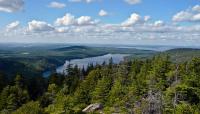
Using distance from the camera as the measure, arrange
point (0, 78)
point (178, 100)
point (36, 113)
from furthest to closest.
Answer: point (0, 78)
point (36, 113)
point (178, 100)

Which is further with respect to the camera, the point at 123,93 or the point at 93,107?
the point at 123,93

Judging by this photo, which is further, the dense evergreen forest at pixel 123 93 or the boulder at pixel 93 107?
the boulder at pixel 93 107

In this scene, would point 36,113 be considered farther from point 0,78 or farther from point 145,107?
point 0,78

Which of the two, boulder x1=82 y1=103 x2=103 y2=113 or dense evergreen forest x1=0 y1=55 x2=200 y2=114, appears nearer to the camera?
dense evergreen forest x1=0 y1=55 x2=200 y2=114

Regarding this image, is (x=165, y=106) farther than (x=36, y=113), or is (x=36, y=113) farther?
(x=36, y=113)

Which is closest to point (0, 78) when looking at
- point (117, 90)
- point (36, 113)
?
point (36, 113)

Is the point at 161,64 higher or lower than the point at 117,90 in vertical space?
higher

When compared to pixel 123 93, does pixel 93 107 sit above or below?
below

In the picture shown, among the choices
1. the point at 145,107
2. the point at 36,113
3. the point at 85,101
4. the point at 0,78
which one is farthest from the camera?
the point at 0,78
